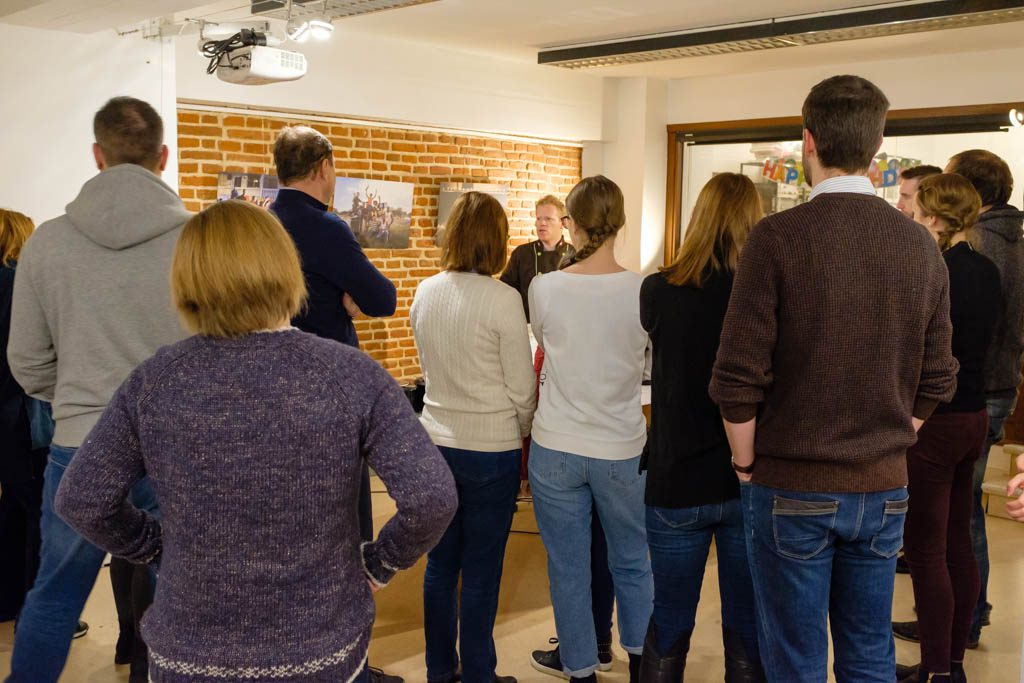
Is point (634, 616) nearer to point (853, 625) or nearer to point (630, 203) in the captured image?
point (853, 625)

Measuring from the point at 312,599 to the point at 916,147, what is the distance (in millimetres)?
6876

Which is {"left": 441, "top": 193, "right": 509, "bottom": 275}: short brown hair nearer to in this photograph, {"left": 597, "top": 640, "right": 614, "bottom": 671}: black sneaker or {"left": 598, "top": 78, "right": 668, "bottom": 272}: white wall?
{"left": 597, "top": 640, "right": 614, "bottom": 671}: black sneaker

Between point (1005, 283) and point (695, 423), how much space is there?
1525mm

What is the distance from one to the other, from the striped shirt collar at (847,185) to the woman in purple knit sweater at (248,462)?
1.02 meters

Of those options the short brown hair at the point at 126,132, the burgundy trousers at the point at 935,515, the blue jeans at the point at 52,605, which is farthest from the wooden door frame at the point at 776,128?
the blue jeans at the point at 52,605

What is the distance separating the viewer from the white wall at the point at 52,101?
13.6 ft

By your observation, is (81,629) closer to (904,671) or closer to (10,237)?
(10,237)

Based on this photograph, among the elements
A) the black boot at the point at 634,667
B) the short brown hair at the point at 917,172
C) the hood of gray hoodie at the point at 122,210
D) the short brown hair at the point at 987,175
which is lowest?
the black boot at the point at 634,667

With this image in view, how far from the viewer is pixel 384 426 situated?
1.46 meters

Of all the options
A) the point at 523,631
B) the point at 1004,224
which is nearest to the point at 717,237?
the point at 1004,224

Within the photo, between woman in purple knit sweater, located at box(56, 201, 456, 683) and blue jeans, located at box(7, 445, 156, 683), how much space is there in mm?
846

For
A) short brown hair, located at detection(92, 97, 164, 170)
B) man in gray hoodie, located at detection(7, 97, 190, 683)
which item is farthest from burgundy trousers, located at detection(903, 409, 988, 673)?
short brown hair, located at detection(92, 97, 164, 170)

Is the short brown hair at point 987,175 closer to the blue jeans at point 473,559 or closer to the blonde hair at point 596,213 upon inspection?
the blonde hair at point 596,213

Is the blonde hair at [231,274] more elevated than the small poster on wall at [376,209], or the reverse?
the small poster on wall at [376,209]
